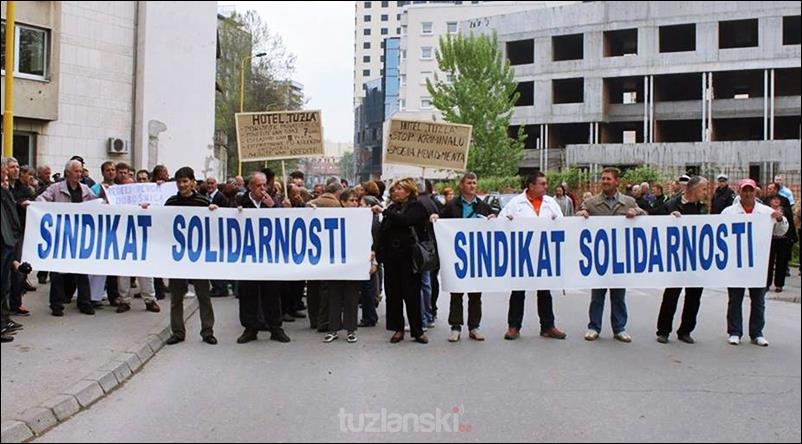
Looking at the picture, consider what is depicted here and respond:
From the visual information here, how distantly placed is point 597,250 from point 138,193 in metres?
6.67

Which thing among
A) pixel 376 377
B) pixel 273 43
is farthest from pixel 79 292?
pixel 273 43

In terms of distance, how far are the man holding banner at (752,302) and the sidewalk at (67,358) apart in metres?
6.56

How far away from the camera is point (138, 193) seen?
11.5 meters

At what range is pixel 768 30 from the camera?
2007 inches

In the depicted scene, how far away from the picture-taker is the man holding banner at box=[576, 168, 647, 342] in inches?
364

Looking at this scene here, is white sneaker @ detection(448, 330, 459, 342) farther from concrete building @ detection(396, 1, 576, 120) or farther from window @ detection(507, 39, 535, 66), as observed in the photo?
concrete building @ detection(396, 1, 576, 120)

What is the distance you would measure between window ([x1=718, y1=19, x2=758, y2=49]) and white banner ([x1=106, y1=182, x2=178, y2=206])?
4972cm

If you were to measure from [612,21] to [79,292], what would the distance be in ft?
170

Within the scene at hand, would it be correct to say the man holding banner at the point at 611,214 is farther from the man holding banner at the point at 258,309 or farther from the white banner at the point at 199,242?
the man holding banner at the point at 258,309

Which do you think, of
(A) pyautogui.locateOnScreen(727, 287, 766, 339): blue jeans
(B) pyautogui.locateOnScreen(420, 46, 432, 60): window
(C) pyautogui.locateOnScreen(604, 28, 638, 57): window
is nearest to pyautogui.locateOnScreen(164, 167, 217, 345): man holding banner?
(A) pyautogui.locateOnScreen(727, 287, 766, 339): blue jeans

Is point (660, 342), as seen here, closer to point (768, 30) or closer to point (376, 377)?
point (376, 377)

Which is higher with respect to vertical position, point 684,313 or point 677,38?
point 677,38

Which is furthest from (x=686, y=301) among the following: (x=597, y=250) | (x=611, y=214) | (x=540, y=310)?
(x=540, y=310)

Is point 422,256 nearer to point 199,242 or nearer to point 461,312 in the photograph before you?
point 461,312
